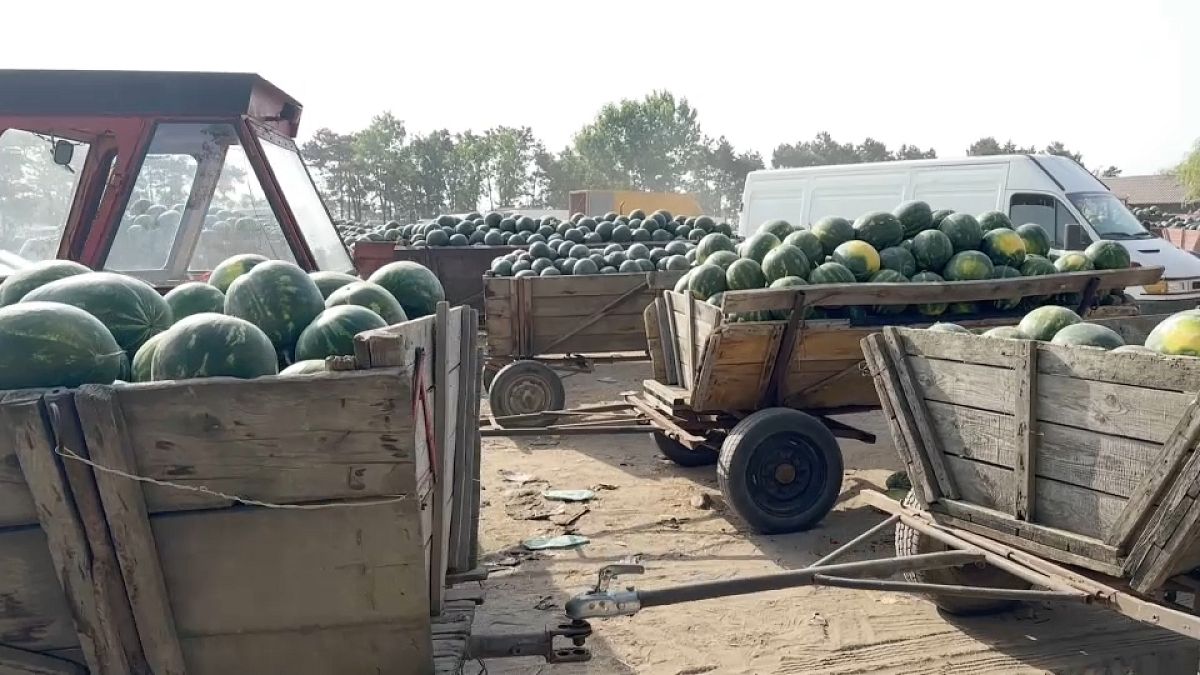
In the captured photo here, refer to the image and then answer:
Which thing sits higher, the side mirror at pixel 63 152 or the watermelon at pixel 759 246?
the side mirror at pixel 63 152

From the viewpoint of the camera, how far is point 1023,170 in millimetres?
10633

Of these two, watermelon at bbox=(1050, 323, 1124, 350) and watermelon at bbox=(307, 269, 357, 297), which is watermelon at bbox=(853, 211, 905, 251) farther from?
watermelon at bbox=(307, 269, 357, 297)

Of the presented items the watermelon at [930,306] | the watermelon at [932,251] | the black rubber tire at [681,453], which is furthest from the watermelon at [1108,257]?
the black rubber tire at [681,453]

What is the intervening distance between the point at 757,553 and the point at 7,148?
17.8ft

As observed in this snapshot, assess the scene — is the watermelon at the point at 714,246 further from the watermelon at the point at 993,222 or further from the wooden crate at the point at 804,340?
the watermelon at the point at 993,222

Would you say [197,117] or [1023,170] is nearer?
[197,117]

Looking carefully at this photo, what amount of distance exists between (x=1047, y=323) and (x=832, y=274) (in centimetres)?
184

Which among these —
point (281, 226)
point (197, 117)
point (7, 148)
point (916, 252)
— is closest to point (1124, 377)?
point (916, 252)

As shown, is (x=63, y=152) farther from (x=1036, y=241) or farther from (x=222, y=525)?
(x=1036, y=241)

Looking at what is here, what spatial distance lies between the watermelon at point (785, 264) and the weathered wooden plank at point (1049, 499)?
7.43ft

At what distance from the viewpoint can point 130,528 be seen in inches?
75.6

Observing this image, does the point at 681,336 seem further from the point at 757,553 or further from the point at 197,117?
the point at 197,117

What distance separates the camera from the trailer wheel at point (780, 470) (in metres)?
5.07

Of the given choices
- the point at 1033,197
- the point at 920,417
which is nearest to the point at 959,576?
the point at 920,417
